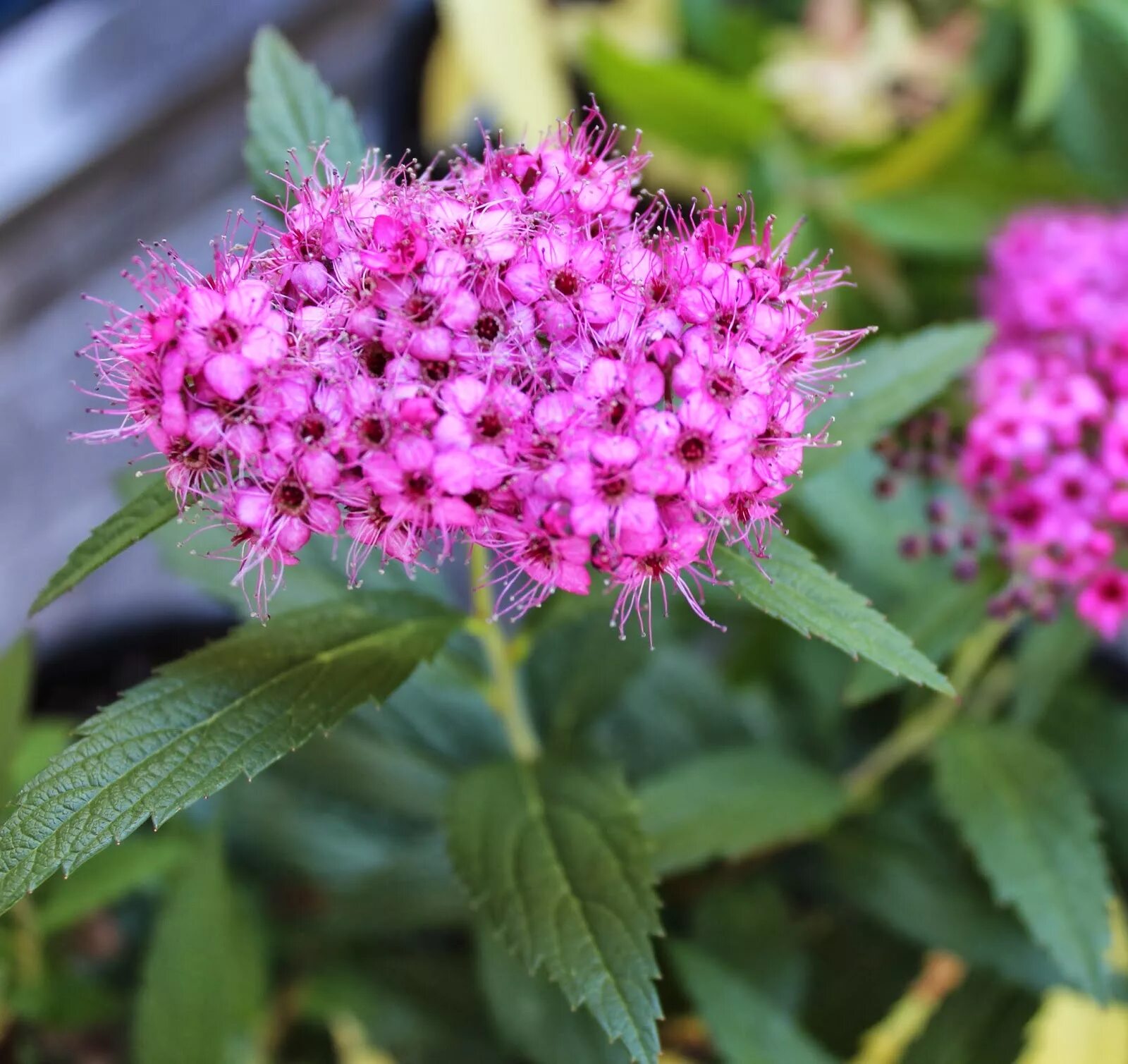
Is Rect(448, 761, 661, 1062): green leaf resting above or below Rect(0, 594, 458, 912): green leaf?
below

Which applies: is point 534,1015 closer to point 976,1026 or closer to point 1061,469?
point 976,1026

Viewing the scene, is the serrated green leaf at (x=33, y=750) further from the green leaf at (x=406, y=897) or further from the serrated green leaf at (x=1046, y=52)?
the serrated green leaf at (x=1046, y=52)

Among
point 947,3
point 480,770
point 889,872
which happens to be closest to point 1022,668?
point 889,872

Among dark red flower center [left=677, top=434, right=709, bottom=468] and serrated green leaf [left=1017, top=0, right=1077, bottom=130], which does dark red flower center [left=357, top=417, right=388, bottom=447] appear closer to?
dark red flower center [left=677, top=434, right=709, bottom=468]

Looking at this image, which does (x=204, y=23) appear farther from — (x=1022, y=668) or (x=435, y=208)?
(x=1022, y=668)

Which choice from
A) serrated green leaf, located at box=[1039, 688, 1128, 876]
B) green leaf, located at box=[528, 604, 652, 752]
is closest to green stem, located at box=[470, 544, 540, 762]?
green leaf, located at box=[528, 604, 652, 752]
